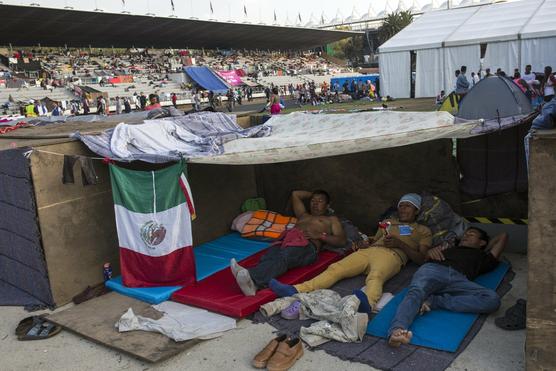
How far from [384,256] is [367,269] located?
0.77ft

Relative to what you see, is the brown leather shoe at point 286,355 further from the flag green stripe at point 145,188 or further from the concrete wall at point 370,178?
the concrete wall at point 370,178

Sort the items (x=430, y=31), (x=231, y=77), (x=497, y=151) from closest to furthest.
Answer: (x=497, y=151), (x=430, y=31), (x=231, y=77)

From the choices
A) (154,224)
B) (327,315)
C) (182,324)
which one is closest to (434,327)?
(327,315)

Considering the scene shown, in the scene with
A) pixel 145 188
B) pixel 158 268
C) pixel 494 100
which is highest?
pixel 494 100

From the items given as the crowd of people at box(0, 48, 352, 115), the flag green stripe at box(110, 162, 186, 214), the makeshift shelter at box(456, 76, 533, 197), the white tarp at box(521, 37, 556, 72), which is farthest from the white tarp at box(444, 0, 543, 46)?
the flag green stripe at box(110, 162, 186, 214)

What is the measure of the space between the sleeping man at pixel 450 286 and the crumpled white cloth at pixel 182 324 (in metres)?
1.52

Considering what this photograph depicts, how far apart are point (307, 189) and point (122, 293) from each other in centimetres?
303

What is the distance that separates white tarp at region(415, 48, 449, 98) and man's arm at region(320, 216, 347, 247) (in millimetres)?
15514

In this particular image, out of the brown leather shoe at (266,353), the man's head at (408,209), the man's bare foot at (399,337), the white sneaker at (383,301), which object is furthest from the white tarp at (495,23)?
the brown leather shoe at (266,353)

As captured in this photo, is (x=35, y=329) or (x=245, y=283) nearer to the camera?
(x=35, y=329)

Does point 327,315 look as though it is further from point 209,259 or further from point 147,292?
point 209,259

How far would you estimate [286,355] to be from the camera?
354cm

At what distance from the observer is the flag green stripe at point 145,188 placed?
5.07 meters

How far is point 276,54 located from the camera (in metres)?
61.6
